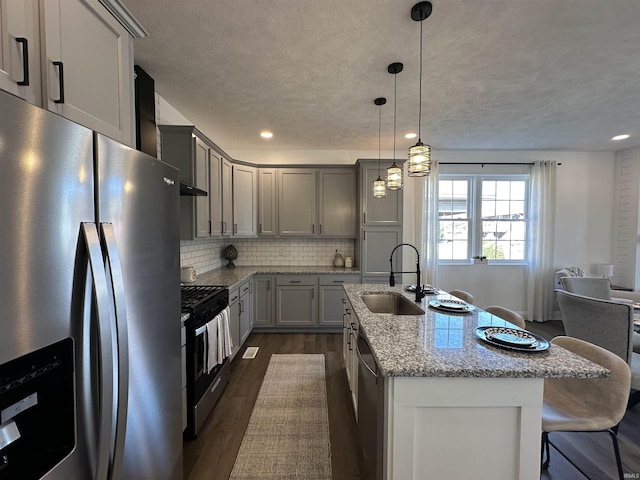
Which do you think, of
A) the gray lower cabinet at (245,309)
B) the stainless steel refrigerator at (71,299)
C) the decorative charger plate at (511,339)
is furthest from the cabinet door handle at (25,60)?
the gray lower cabinet at (245,309)

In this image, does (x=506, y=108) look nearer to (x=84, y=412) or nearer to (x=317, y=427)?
(x=317, y=427)

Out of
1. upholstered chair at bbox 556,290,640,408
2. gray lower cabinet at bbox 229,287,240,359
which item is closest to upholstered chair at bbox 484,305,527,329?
upholstered chair at bbox 556,290,640,408

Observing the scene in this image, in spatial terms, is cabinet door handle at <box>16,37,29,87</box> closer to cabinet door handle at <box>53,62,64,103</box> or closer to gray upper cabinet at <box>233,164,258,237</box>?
cabinet door handle at <box>53,62,64,103</box>

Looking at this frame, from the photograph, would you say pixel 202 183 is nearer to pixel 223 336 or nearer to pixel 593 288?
pixel 223 336

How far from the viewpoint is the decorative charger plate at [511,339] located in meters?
1.29

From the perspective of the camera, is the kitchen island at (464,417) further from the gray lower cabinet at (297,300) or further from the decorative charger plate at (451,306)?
the gray lower cabinet at (297,300)

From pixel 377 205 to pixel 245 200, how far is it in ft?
6.40

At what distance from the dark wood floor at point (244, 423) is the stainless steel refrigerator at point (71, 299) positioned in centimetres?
82

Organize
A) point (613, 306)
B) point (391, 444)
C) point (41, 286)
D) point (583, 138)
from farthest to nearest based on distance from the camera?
1. point (583, 138)
2. point (613, 306)
3. point (391, 444)
4. point (41, 286)

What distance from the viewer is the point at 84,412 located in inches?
31.1

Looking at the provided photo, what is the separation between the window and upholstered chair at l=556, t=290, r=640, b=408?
7.71 feet

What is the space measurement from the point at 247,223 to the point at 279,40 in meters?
2.51

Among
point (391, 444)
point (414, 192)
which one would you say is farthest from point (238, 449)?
point (414, 192)

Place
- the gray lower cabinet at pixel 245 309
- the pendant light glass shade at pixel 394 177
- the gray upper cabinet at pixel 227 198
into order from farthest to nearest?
the gray upper cabinet at pixel 227 198
the gray lower cabinet at pixel 245 309
the pendant light glass shade at pixel 394 177
